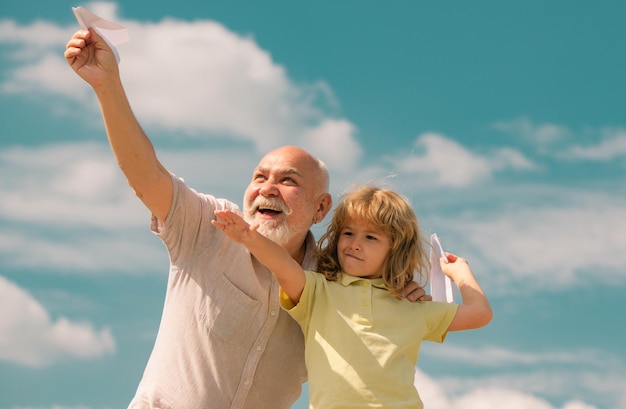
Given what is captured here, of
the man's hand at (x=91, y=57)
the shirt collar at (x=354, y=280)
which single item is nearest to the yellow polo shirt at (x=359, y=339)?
the shirt collar at (x=354, y=280)

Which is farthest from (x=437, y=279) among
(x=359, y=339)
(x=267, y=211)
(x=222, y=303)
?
(x=222, y=303)

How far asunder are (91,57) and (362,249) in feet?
6.84

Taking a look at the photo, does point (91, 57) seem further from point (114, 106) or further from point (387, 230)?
point (387, 230)

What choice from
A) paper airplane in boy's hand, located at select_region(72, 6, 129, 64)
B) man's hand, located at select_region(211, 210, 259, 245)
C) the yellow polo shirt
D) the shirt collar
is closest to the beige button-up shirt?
the yellow polo shirt

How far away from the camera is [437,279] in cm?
684

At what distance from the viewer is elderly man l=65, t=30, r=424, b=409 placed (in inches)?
238

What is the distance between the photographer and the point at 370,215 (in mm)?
6066

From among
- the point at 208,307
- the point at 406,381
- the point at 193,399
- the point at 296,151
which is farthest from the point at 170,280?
the point at 406,381

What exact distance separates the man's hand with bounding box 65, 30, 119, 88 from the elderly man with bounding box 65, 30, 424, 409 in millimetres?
527

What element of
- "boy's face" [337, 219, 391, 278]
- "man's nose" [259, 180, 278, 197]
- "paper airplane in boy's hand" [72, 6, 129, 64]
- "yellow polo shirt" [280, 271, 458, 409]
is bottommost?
"yellow polo shirt" [280, 271, 458, 409]

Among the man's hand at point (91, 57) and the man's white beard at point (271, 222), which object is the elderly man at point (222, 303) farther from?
the man's hand at point (91, 57)

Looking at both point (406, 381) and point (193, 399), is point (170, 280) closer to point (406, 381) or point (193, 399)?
point (193, 399)

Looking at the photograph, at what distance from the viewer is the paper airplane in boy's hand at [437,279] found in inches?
264

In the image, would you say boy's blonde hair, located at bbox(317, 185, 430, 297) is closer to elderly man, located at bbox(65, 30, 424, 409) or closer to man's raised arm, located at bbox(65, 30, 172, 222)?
elderly man, located at bbox(65, 30, 424, 409)
